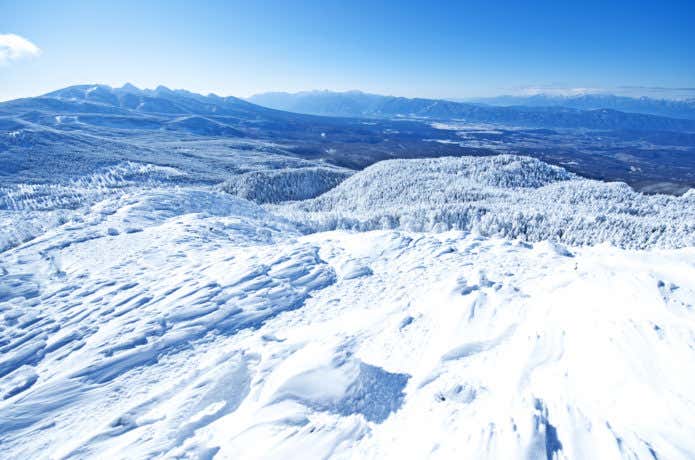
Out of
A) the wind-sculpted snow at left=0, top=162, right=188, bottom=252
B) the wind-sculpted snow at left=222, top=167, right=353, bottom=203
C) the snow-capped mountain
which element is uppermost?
the snow-capped mountain

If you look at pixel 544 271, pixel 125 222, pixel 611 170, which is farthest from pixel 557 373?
pixel 611 170

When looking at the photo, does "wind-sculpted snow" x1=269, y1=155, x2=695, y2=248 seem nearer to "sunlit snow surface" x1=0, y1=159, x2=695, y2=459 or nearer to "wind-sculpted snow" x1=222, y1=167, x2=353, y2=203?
"wind-sculpted snow" x1=222, y1=167, x2=353, y2=203

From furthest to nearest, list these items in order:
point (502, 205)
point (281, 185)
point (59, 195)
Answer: point (281, 185) < point (59, 195) < point (502, 205)

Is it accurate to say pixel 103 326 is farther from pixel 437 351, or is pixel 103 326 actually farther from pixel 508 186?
pixel 508 186

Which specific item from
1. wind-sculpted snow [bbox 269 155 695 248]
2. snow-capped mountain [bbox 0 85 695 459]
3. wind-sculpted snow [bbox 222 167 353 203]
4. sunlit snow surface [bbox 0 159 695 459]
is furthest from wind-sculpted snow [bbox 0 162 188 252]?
wind-sculpted snow [bbox 269 155 695 248]

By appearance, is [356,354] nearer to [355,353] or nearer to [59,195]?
[355,353]

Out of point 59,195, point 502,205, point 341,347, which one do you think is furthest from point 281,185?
point 341,347
